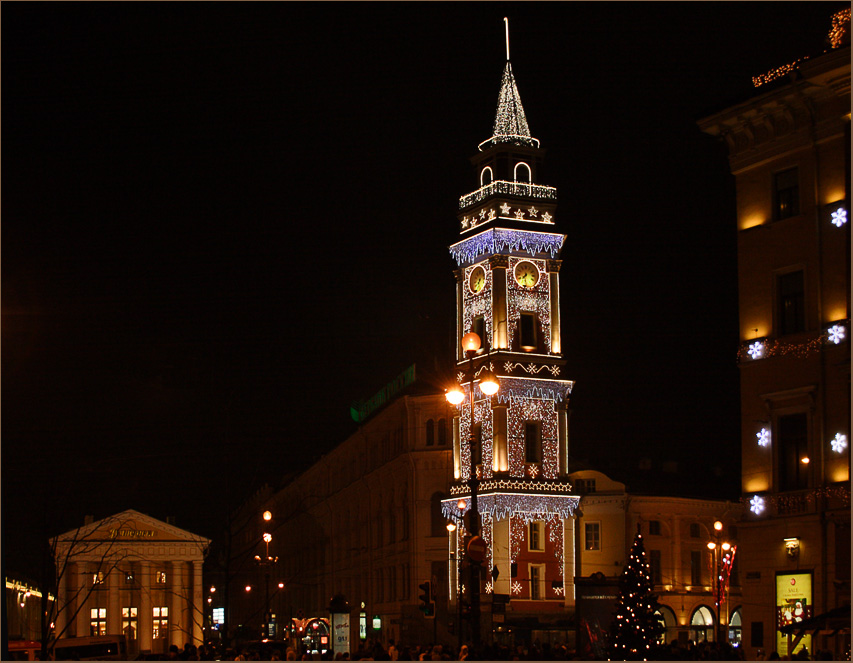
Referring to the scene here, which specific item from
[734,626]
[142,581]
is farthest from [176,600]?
[734,626]

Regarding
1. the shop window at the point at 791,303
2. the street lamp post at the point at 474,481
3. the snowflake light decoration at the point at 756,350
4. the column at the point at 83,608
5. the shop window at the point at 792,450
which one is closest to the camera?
the street lamp post at the point at 474,481

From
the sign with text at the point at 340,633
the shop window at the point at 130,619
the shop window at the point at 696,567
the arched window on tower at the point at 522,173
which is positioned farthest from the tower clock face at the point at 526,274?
the shop window at the point at 130,619

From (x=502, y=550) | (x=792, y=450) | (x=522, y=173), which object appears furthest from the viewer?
(x=522, y=173)

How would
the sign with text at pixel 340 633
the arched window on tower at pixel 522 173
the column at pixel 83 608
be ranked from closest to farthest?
the arched window on tower at pixel 522 173 < the sign with text at pixel 340 633 < the column at pixel 83 608

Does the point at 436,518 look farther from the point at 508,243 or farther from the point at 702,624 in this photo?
the point at 702,624

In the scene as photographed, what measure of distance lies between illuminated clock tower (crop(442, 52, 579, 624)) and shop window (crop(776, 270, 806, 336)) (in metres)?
30.9

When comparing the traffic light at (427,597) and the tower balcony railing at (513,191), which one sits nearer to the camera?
the traffic light at (427,597)

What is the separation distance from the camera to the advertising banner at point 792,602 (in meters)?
34.2

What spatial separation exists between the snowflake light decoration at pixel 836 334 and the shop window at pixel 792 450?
2.33 m

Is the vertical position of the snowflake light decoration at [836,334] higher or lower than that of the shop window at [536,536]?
higher

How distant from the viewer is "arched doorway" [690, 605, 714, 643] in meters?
78.2

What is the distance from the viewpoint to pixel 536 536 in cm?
6862

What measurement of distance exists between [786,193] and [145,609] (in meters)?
87.6

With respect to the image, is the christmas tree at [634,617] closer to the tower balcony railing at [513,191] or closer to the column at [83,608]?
the tower balcony railing at [513,191]
